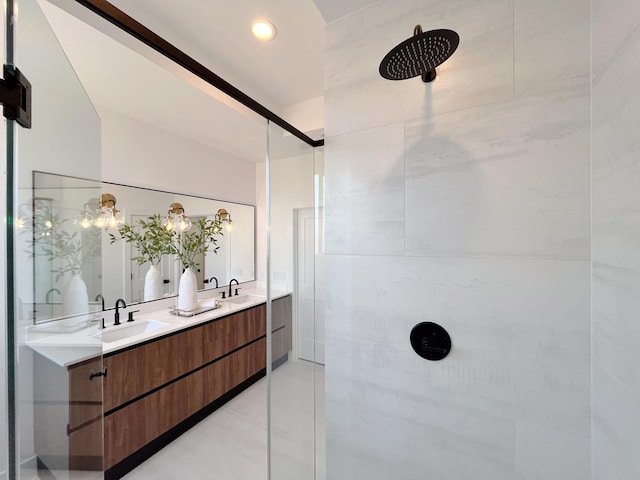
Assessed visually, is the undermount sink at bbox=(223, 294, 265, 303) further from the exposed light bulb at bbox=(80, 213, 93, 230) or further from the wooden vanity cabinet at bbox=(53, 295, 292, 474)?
the exposed light bulb at bbox=(80, 213, 93, 230)

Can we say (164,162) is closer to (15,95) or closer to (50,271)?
(50,271)

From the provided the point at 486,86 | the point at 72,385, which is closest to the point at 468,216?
the point at 486,86

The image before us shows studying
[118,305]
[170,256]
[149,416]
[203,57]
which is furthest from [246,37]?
[149,416]

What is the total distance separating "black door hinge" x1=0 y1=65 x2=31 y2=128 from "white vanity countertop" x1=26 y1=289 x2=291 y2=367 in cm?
Result: 68

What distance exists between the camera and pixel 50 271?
0.96 m

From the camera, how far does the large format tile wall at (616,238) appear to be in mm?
484

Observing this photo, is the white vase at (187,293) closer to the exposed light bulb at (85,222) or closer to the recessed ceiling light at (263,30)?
the exposed light bulb at (85,222)

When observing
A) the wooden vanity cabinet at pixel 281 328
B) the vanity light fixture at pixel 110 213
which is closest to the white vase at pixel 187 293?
the vanity light fixture at pixel 110 213

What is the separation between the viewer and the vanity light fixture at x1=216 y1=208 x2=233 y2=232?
2.99m

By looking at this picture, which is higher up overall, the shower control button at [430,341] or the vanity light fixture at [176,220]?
the vanity light fixture at [176,220]

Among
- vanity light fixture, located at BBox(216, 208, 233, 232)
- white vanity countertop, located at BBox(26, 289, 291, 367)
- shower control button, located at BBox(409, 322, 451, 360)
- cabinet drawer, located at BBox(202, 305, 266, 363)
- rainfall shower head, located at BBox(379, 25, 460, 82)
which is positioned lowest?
cabinet drawer, located at BBox(202, 305, 266, 363)

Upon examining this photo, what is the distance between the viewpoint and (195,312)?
7.54 ft

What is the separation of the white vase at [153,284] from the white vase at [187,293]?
221 millimetres

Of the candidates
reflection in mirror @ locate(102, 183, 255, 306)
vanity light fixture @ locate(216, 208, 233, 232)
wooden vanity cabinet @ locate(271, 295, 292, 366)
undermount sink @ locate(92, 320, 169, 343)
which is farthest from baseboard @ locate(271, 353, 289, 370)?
vanity light fixture @ locate(216, 208, 233, 232)
